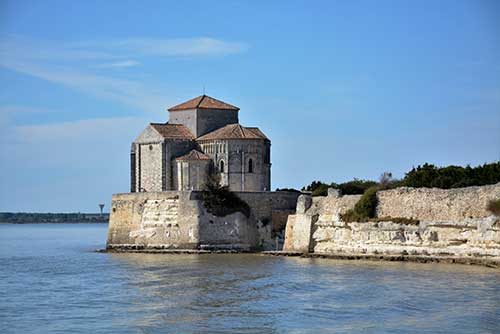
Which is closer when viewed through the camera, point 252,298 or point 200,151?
point 252,298

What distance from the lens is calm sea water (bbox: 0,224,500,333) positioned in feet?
63.4

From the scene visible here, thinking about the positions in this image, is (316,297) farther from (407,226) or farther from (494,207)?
(407,226)

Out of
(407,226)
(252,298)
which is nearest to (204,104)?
(407,226)

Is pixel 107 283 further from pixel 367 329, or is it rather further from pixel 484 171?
pixel 484 171

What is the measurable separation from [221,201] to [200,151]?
636 cm

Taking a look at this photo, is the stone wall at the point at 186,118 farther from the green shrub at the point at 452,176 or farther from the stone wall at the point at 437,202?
the stone wall at the point at 437,202

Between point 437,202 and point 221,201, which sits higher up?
point 221,201

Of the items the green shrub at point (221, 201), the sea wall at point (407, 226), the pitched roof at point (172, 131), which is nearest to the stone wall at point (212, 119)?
the pitched roof at point (172, 131)

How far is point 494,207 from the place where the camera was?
2939cm

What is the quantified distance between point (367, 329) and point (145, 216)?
23.1 metres

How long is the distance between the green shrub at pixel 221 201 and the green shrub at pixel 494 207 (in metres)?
12.5

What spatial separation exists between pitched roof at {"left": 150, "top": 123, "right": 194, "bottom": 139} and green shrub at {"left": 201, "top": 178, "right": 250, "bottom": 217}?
586 cm

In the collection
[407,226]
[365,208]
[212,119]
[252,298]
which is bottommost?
[252,298]

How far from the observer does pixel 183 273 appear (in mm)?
29328
